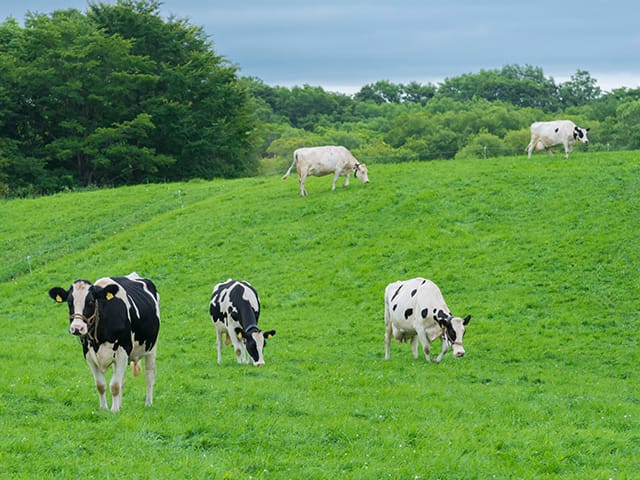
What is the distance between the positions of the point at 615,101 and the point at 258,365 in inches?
4409

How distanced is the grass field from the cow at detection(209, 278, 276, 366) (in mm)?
664

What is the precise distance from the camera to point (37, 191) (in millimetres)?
57344

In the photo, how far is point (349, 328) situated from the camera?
903 inches

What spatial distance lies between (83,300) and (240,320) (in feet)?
22.2

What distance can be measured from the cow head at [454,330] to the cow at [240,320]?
3767 mm

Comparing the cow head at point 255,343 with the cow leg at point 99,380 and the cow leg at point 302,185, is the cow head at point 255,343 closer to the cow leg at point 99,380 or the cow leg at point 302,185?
the cow leg at point 99,380

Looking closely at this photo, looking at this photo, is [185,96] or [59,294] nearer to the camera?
[59,294]

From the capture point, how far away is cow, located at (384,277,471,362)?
57.6ft

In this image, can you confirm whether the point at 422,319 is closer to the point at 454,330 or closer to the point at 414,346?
the point at 454,330

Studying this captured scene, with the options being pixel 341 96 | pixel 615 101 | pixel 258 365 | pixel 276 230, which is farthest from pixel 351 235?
pixel 341 96

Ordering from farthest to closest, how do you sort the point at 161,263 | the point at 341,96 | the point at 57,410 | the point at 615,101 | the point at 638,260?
the point at 341,96, the point at 615,101, the point at 161,263, the point at 638,260, the point at 57,410

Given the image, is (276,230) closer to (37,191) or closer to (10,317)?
(10,317)

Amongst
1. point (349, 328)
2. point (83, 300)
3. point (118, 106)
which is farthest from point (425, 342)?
point (118, 106)

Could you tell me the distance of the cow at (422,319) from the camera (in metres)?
17.6
